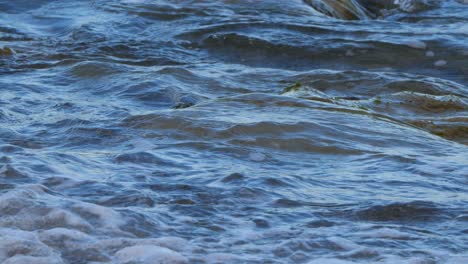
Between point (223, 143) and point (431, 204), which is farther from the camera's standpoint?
point (223, 143)

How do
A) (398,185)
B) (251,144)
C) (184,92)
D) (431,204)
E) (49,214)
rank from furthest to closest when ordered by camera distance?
1. (184,92)
2. (251,144)
3. (398,185)
4. (431,204)
5. (49,214)

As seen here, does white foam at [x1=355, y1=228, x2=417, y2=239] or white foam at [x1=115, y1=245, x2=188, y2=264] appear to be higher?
white foam at [x1=355, y1=228, x2=417, y2=239]

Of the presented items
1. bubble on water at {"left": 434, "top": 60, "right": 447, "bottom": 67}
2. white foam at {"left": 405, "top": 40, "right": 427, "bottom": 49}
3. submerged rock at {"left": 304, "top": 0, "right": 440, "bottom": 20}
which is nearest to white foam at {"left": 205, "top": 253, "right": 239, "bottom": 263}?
bubble on water at {"left": 434, "top": 60, "right": 447, "bottom": 67}

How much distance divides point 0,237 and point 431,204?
161cm

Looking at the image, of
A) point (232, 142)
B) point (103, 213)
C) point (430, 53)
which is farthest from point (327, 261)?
point (430, 53)

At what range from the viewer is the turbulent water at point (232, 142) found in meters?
3.16

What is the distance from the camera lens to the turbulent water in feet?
10.4

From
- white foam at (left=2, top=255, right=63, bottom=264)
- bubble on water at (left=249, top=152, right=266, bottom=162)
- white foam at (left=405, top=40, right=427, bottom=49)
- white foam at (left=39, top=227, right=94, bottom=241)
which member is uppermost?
white foam at (left=39, top=227, right=94, bottom=241)

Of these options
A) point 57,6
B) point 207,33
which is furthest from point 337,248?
point 57,6

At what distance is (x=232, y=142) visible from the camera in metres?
4.35

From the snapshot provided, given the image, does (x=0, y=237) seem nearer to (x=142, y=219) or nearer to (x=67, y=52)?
(x=142, y=219)

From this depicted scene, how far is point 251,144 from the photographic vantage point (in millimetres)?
4332

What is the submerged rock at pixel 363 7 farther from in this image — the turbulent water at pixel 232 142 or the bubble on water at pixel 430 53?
the bubble on water at pixel 430 53

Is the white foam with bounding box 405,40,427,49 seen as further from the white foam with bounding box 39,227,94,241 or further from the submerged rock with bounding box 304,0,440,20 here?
the white foam with bounding box 39,227,94,241
